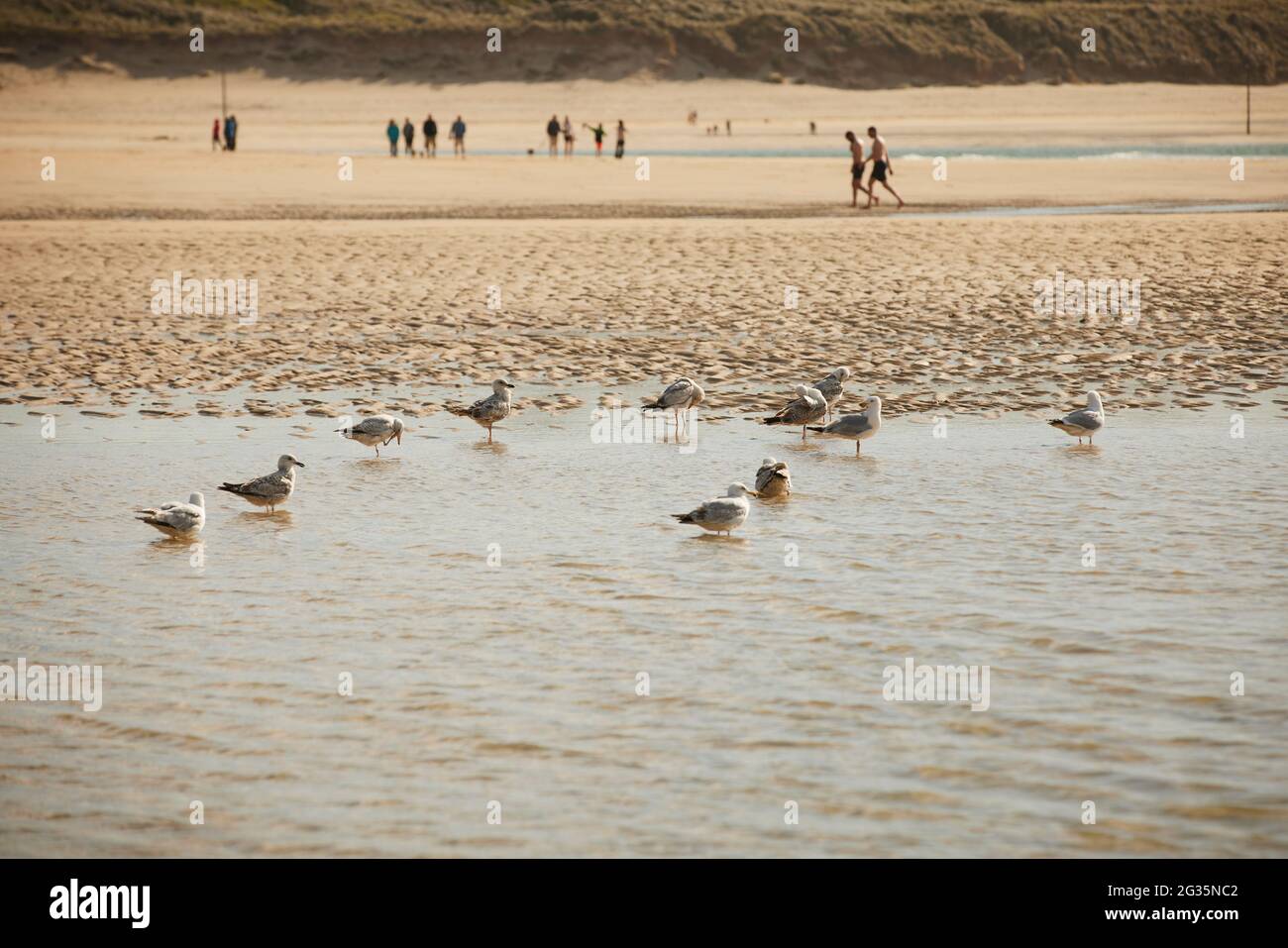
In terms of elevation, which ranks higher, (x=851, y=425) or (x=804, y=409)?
(x=804, y=409)

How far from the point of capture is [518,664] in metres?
8.73

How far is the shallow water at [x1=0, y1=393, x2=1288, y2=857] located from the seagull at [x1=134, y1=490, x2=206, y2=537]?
166mm

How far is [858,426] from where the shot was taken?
14234 millimetres

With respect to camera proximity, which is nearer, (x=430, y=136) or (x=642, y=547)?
(x=642, y=547)

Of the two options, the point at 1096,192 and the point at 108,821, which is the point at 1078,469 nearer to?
the point at 108,821

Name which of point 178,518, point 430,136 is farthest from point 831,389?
point 430,136

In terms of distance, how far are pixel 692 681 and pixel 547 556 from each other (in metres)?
2.77

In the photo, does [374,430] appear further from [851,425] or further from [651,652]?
[651,652]

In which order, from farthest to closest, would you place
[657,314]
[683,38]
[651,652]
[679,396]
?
[683,38] < [657,314] < [679,396] < [651,652]

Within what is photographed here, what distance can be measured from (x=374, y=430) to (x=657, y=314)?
843 centimetres

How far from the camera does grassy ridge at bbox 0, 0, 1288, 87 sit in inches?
5143

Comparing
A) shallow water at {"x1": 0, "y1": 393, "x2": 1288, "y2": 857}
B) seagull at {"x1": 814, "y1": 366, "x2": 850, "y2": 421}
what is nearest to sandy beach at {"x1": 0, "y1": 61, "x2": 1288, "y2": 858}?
shallow water at {"x1": 0, "y1": 393, "x2": 1288, "y2": 857}

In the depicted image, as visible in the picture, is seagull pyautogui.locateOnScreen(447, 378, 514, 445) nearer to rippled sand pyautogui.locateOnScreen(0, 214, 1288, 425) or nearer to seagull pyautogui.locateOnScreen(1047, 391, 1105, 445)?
rippled sand pyautogui.locateOnScreen(0, 214, 1288, 425)

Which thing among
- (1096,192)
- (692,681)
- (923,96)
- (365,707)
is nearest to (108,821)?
(365,707)
